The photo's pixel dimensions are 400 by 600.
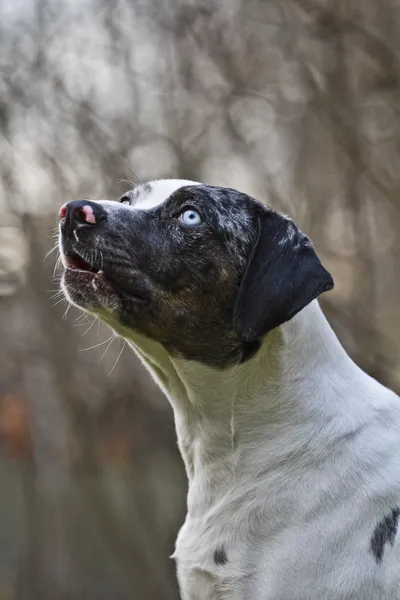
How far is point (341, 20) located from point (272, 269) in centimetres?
201

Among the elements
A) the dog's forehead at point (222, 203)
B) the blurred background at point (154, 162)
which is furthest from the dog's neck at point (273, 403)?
the blurred background at point (154, 162)

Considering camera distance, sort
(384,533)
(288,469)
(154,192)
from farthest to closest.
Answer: (154,192)
(288,469)
(384,533)

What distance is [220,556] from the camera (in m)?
1.56

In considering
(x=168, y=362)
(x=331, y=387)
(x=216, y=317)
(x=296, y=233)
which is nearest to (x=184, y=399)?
(x=168, y=362)

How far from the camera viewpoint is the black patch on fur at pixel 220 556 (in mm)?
1554

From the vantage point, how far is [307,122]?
3.20 meters

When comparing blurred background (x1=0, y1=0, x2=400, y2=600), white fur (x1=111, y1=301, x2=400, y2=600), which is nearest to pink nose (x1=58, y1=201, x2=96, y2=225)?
white fur (x1=111, y1=301, x2=400, y2=600)

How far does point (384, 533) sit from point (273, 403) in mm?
329

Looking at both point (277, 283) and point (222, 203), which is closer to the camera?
point (277, 283)

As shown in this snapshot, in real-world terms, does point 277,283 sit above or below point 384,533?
above

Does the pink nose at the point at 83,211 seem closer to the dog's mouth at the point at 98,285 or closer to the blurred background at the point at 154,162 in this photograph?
the dog's mouth at the point at 98,285

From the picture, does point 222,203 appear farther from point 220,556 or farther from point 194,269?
point 220,556

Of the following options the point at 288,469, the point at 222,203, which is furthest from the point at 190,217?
the point at 288,469

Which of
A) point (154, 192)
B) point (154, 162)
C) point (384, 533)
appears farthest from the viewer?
point (154, 162)
